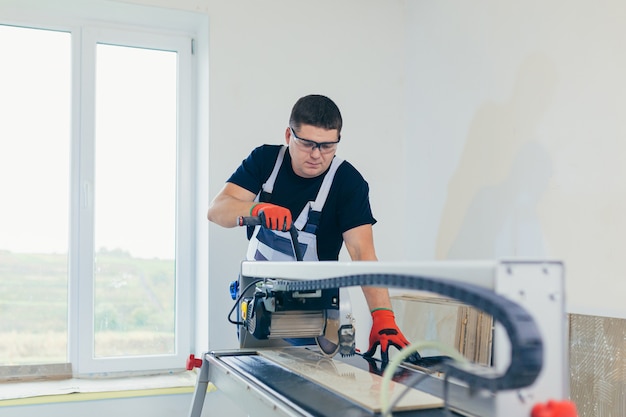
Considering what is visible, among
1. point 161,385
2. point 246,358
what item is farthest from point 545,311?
point 161,385

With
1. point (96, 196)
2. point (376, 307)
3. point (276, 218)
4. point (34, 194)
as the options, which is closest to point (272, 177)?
point (276, 218)

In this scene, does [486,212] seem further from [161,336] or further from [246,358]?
[161,336]

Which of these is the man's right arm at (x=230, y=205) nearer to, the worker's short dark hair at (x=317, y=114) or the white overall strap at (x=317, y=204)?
the white overall strap at (x=317, y=204)

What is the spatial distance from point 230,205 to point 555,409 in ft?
4.65

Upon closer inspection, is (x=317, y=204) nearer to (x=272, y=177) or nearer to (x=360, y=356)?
(x=272, y=177)

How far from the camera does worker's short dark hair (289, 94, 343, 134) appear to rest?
1.99 metres

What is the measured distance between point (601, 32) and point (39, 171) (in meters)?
2.28

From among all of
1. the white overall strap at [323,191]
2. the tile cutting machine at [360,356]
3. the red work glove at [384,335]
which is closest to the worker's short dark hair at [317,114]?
the white overall strap at [323,191]

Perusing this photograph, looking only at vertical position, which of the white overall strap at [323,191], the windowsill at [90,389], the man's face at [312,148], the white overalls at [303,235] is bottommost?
the windowsill at [90,389]

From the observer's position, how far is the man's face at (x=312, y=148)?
6.54 feet

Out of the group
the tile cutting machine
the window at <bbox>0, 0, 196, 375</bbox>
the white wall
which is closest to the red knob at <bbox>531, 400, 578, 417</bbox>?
the tile cutting machine

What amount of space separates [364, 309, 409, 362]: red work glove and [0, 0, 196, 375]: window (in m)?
1.50

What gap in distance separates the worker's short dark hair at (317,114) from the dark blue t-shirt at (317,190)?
0.76 feet

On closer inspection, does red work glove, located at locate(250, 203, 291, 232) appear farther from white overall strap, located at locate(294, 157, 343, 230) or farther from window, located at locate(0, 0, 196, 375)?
window, located at locate(0, 0, 196, 375)
